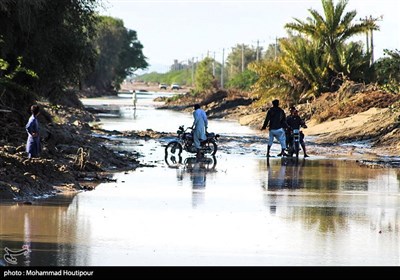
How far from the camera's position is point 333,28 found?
52.1m

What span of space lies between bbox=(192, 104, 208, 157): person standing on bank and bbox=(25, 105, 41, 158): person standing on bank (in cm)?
867

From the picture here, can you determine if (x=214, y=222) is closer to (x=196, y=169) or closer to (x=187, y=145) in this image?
(x=196, y=169)

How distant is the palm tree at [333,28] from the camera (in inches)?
2041

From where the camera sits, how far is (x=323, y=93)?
5156 cm

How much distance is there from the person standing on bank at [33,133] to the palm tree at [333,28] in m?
33.6

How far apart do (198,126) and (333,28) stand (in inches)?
1003

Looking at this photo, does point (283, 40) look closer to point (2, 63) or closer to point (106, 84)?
point (2, 63)

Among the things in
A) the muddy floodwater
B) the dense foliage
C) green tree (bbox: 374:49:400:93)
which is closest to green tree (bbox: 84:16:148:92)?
green tree (bbox: 374:49:400:93)

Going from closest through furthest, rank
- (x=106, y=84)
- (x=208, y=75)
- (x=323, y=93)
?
(x=323, y=93) < (x=208, y=75) < (x=106, y=84)

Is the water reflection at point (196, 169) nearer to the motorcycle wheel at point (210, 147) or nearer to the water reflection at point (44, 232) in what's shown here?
the motorcycle wheel at point (210, 147)

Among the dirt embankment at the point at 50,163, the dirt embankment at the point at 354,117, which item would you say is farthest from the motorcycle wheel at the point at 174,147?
the dirt embankment at the point at 354,117

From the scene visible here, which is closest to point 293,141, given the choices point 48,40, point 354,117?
point 48,40

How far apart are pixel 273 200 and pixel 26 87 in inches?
527
